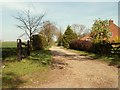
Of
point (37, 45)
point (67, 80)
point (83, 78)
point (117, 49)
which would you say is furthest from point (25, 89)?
point (37, 45)

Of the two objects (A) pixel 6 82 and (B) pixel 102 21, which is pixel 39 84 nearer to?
(A) pixel 6 82

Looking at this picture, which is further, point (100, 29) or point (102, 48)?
point (100, 29)

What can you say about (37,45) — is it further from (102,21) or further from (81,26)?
(81,26)

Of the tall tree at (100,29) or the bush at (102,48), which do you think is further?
the tall tree at (100,29)

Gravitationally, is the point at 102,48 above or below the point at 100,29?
below

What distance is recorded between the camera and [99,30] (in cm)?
5216

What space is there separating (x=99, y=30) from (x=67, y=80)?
43940 mm

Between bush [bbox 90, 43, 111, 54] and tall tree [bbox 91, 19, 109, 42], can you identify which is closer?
bush [bbox 90, 43, 111, 54]

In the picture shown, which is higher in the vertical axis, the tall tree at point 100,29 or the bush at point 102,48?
the tall tree at point 100,29

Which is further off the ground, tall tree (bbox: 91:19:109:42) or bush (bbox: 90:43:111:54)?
tall tree (bbox: 91:19:109:42)

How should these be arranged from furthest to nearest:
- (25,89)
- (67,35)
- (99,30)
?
(67,35) → (99,30) → (25,89)

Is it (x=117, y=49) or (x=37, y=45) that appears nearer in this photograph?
(x=117, y=49)

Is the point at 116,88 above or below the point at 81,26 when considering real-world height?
below

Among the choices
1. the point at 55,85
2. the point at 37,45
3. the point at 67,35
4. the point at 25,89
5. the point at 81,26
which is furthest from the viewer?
the point at 81,26
